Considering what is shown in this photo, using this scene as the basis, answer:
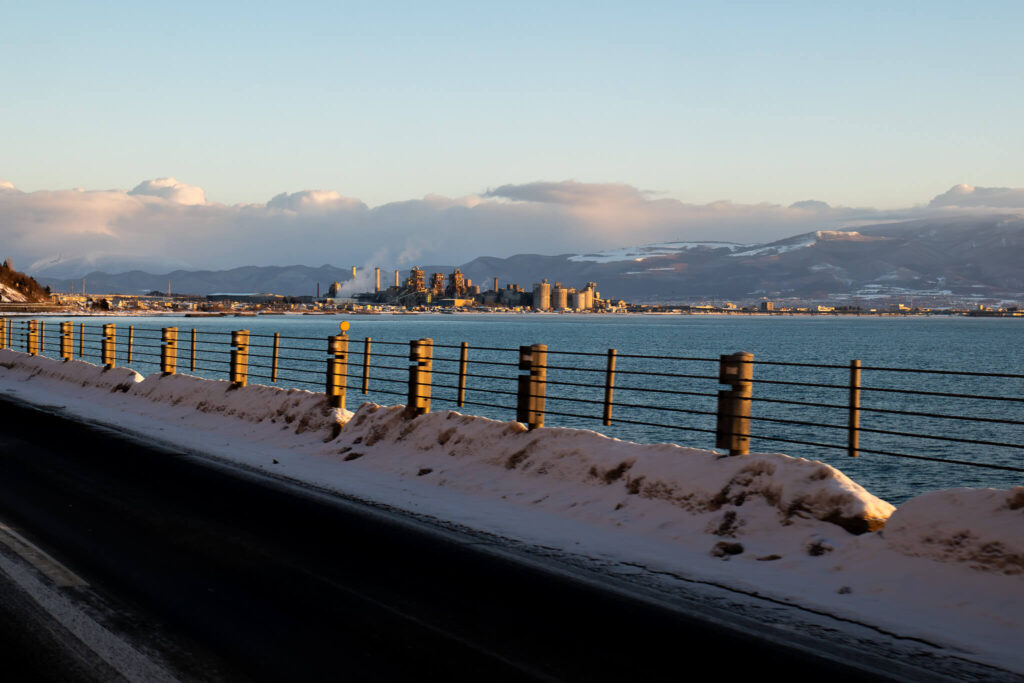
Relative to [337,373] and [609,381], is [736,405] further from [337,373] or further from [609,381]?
[337,373]

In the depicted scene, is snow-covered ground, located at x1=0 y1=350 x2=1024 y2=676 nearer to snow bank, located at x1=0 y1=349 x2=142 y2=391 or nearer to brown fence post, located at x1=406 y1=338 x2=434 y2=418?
brown fence post, located at x1=406 y1=338 x2=434 y2=418

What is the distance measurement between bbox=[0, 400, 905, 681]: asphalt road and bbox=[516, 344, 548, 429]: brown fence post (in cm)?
355

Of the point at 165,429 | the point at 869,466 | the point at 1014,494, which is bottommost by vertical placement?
the point at 869,466

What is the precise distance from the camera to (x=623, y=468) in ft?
35.5

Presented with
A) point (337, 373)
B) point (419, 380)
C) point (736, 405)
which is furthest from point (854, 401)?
point (337, 373)

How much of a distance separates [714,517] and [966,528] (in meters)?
2.45

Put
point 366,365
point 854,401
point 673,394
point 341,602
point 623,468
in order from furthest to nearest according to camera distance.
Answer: point 673,394 < point 366,365 < point 854,401 < point 623,468 < point 341,602

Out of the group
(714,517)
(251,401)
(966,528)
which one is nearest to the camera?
(966,528)

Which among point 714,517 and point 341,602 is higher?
point 714,517

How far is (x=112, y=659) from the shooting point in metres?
5.48

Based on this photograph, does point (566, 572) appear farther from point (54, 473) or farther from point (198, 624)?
point (54, 473)

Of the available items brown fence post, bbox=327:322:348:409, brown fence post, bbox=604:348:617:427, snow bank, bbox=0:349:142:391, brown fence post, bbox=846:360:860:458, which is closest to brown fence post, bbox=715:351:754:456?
brown fence post, bbox=846:360:860:458

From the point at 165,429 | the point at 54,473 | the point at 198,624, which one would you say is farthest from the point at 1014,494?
the point at 165,429

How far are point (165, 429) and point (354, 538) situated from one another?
10.2 meters
